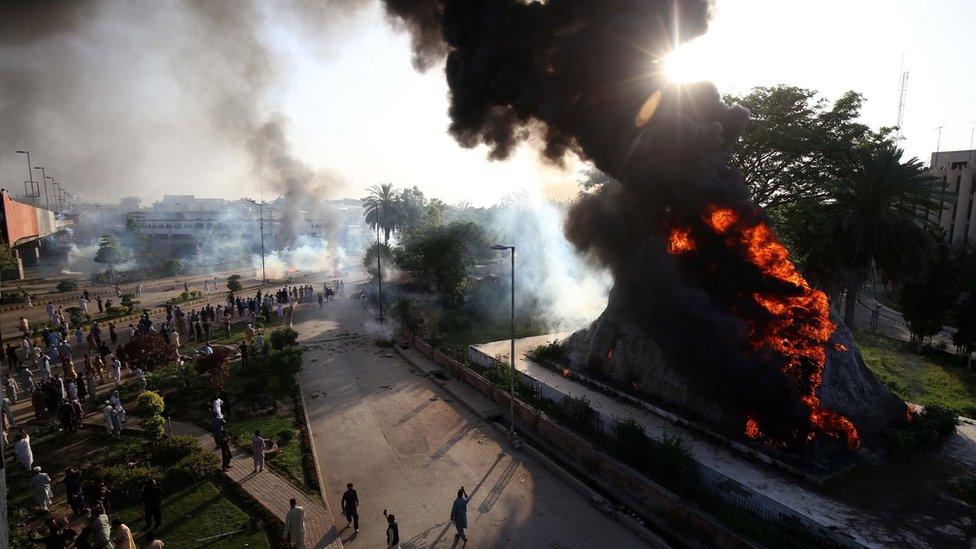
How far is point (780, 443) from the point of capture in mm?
13773

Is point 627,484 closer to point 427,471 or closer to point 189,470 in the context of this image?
point 427,471

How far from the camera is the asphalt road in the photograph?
11734 mm

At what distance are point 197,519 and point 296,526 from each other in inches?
114

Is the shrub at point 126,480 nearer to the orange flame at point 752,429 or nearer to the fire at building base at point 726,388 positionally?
the fire at building base at point 726,388

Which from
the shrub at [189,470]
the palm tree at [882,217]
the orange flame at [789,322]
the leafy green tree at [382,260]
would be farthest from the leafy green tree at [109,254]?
the palm tree at [882,217]

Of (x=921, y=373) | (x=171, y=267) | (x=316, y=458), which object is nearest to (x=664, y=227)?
(x=316, y=458)

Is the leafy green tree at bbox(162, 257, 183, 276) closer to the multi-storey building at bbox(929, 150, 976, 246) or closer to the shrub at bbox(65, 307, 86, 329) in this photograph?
the shrub at bbox(65, 307, 86, 329)

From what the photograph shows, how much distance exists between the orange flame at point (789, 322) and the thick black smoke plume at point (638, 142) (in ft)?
1.24

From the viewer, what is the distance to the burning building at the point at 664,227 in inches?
565

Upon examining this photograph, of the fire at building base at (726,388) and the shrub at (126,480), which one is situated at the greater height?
the fire at building base at (726,388)

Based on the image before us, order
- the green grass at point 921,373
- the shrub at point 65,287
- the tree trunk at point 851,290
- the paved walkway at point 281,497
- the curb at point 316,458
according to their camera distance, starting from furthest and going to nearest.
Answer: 1. the shrub at point 65,287
2. the tree trunk at point 851,290
3. the green grass at point 921,373
4. the curb at point 316,458
5. the paved walkway at point 281,497

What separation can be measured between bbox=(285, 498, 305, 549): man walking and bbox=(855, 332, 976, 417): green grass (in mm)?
20967

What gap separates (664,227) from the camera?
1778 cm

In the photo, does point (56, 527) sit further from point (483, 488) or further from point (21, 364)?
point (21, 364)
